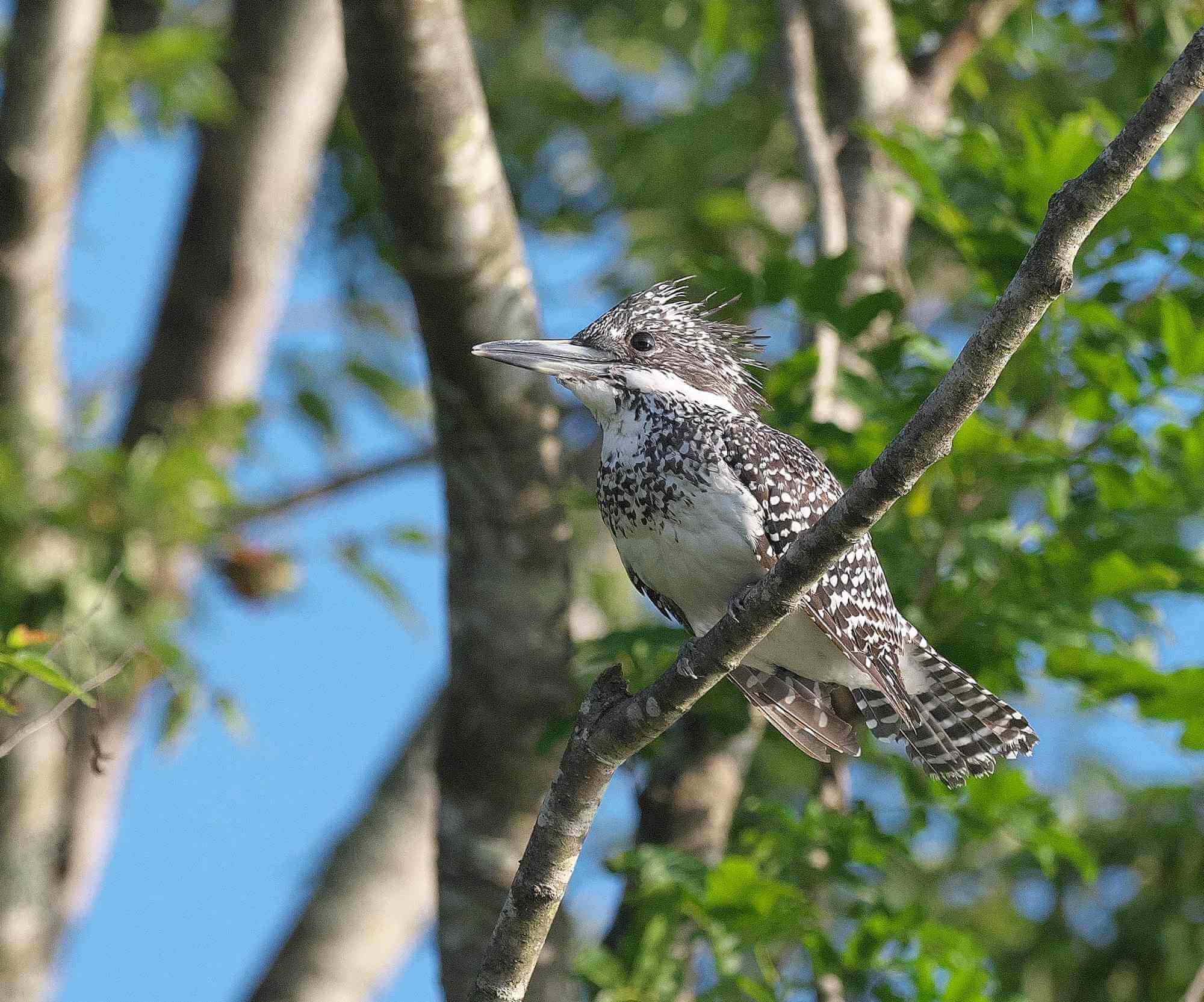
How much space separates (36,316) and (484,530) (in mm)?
2191

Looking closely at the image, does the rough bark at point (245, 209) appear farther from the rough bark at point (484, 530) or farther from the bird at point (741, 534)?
the bird at point (741, 534)

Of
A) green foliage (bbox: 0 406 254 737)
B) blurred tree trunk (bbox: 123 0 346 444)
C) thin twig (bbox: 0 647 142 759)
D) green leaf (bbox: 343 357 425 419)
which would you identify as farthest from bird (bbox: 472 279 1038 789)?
green leaf (bbox: 343 357 425 419)

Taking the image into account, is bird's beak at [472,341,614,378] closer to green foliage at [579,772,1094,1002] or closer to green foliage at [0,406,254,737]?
green foliage at [579,772,1094,1002]

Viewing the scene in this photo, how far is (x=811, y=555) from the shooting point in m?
2.48

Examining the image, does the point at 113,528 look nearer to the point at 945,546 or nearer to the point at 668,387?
the point at 668,387

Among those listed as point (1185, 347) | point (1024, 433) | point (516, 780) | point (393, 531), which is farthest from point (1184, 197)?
point (393, 531)

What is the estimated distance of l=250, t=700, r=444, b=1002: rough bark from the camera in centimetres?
564

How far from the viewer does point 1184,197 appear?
12.7 ft

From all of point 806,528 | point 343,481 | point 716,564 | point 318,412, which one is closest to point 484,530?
point 716,564

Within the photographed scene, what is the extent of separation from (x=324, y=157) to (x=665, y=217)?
71.3 inches

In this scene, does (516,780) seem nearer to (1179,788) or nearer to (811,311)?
(811,311)

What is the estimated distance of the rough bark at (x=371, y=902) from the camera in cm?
564

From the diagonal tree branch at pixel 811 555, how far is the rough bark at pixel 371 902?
288cm

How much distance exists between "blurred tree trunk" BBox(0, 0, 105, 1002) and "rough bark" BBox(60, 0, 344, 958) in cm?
78
